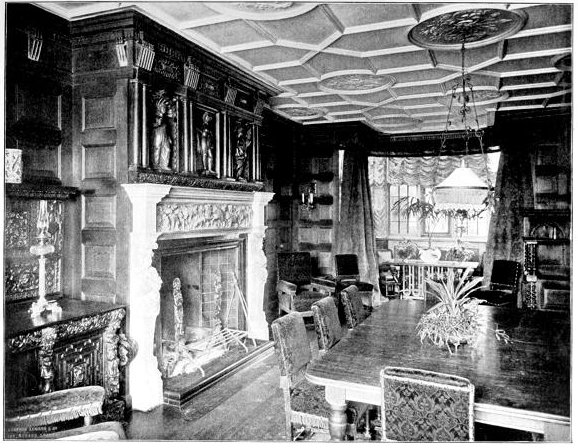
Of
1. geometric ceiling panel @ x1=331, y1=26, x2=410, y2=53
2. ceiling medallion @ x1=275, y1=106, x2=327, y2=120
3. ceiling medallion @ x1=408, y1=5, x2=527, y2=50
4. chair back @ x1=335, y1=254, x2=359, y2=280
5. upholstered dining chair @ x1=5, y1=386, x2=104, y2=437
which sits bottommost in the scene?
upholstered dining chair @ x1=5, y1=386, x2=104, y2=437

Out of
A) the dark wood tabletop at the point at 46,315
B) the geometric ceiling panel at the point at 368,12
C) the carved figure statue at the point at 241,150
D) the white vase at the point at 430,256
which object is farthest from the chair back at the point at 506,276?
the dark wood tabletop at the point at 46,315

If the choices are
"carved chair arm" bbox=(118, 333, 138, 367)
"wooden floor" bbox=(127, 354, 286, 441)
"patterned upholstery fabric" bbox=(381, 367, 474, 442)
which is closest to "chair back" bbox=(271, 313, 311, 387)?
"wooden floor" bbox=(127, 354, 286, 441)

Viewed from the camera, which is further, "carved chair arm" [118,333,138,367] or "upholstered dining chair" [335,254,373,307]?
"upholstered dining chair" [335,254,373,307]

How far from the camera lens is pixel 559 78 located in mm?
4840

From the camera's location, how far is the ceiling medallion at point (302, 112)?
250 inches

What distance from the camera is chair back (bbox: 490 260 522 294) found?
609 cm

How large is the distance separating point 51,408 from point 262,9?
282cm

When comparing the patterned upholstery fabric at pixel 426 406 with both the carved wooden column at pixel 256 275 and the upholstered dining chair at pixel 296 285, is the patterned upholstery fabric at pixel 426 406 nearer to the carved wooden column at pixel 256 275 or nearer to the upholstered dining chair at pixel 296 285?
the carved wooden column at pixel 256 275

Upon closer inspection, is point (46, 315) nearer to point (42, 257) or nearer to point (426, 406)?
point (42, 257)

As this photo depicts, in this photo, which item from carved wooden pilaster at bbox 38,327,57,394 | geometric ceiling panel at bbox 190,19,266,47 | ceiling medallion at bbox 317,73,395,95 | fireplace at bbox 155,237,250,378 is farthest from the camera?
ceiling medallion at bbox 317,73,395,95

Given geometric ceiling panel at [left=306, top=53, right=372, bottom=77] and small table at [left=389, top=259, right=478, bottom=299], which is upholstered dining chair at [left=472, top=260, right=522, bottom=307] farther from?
geometric ceiling panel at [left=306, top=53, right=372, bottom=77]

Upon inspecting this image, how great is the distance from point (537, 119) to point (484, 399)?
5.03 metres

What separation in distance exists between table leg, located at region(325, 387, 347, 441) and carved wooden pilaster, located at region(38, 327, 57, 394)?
1.72 metres

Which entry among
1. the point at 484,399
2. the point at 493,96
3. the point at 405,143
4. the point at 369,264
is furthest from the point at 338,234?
→ the point at 484,399
